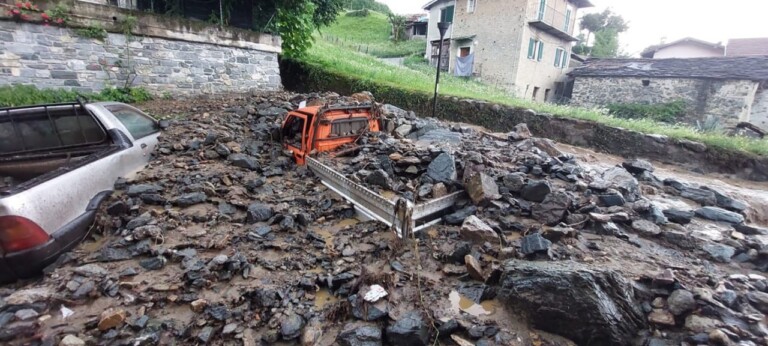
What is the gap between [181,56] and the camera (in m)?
9.21

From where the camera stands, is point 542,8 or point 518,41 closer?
point 518,41

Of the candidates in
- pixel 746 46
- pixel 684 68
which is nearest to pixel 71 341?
pixel 684 68

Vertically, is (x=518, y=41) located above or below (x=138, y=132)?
above

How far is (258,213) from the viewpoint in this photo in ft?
14.6

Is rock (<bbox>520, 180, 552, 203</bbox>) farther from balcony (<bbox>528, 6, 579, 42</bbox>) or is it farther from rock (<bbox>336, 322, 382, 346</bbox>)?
balcony (<bbox>528, 6, 579, 42</bbox>)

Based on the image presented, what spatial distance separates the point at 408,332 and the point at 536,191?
298cm

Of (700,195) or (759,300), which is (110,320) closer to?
(759,300)

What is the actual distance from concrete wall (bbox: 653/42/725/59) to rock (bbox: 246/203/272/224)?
32.1m

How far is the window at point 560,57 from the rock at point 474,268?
876 inches

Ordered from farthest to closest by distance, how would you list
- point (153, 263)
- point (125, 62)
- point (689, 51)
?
point (689, 51) < point (125, 62) < point (153, 263)

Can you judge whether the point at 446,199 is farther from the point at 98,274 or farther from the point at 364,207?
the point at 98,274

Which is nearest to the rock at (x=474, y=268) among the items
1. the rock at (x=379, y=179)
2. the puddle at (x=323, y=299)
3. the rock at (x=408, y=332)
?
the rock at (x=408, y=332)

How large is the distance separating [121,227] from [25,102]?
17.4ft

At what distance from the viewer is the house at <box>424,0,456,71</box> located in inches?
859
